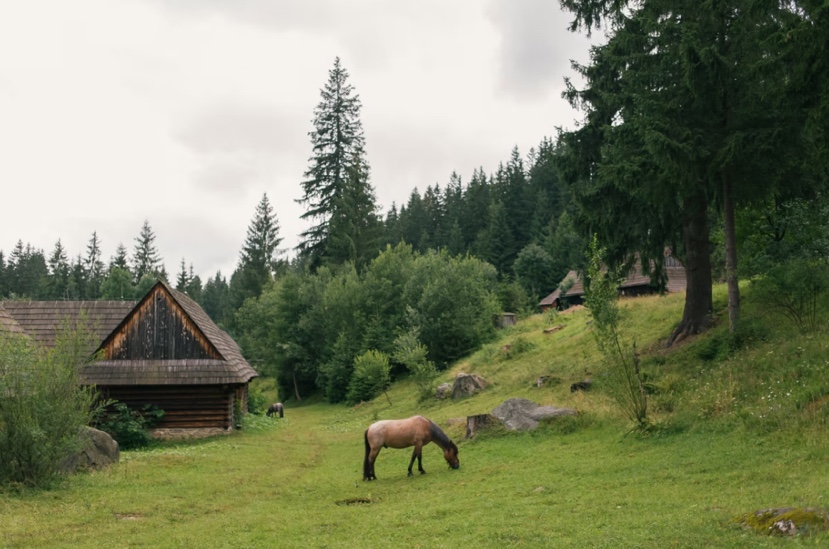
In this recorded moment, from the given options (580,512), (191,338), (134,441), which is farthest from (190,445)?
(580,512)

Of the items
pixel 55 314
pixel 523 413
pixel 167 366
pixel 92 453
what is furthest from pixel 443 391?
pixel 55 314

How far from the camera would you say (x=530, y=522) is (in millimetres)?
9062

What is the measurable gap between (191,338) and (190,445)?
14.3 ft

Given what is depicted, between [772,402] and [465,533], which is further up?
[772,402]

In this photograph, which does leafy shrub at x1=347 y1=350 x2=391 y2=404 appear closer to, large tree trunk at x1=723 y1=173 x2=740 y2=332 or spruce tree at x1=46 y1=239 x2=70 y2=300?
large tree trunk at x1=723 y1=173 x2=740 y2=332

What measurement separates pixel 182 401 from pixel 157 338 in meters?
2.72

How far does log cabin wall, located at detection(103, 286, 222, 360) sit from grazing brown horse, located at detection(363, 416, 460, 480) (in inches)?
463

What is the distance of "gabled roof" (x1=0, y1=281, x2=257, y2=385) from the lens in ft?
75.9

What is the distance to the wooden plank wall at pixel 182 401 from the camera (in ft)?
77.0

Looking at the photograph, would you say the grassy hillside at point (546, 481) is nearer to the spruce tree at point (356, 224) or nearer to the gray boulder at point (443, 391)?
the gray boulder at point (443, 391)

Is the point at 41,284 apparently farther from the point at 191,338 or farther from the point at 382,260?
the point at 191,338

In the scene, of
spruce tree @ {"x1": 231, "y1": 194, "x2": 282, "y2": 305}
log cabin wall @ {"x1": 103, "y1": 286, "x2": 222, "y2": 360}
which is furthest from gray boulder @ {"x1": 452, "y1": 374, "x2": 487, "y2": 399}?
spruce tree @ {"x1": 231, "y1": 194, "x2": 282, "y2": 305}

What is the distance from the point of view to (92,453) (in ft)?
52.4

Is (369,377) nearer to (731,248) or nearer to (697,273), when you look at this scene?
(697,273)
